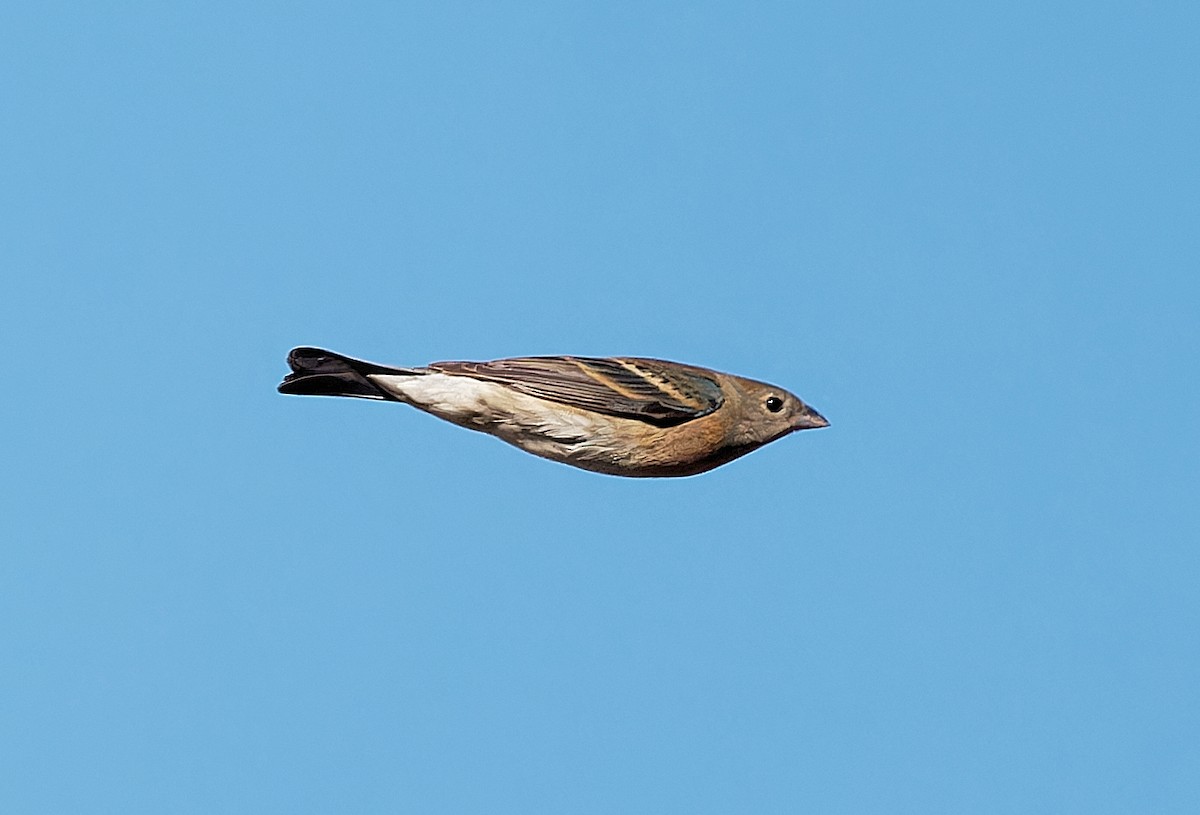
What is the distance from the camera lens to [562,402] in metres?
11.1

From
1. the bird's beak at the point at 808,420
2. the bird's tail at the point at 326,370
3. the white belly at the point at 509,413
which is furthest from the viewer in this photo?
the bird's beak at the point at 808,420

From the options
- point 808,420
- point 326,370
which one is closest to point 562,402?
point 326,370

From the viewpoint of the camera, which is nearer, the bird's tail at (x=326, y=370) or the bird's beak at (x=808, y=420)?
the bird's tail at (x=326, y=370)

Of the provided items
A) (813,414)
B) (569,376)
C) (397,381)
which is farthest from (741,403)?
(397,381)

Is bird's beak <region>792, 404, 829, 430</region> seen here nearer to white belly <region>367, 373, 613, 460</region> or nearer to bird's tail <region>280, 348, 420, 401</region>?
white belly <region>367, 373, 613, 460</region>

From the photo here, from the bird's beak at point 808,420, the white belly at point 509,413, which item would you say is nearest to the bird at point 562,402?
the white belly at point 509,413

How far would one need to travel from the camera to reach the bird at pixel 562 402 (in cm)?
1105

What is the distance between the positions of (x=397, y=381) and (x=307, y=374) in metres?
0.64

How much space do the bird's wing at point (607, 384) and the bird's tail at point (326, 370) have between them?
0.44 meters

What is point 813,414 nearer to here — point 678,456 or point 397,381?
point 678,456

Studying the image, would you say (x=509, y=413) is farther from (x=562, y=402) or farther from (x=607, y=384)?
(x=607, y=384)

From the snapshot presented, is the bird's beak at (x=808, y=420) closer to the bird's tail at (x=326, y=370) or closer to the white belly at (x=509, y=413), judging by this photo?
the white belly at (x=509, y=413)

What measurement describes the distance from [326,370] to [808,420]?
351 cm

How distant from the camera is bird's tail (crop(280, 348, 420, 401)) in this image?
36.5 ft
